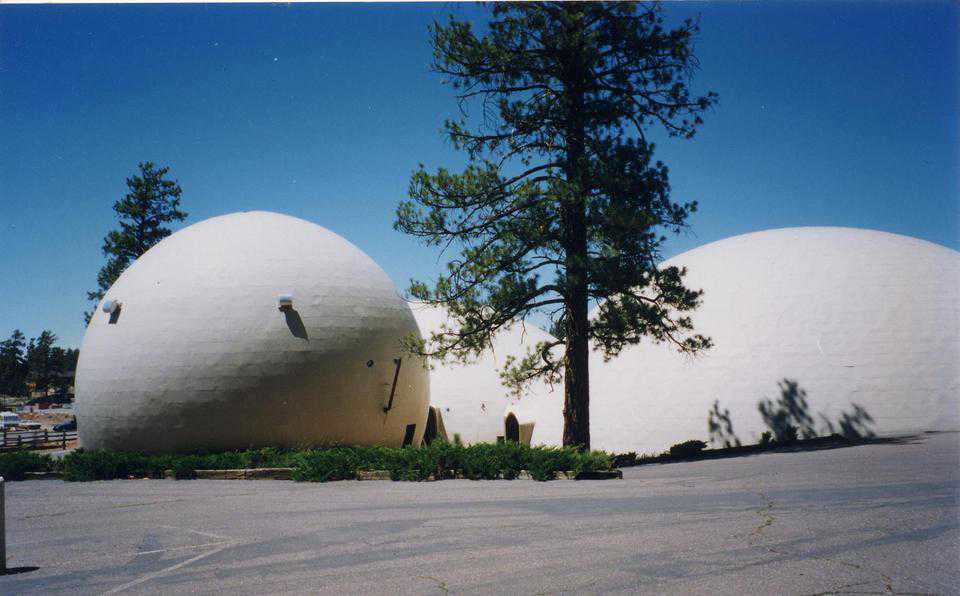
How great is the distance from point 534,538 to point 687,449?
13479mm

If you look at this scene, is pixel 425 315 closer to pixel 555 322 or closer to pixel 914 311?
pixel 555 322

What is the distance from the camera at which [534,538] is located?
642cm

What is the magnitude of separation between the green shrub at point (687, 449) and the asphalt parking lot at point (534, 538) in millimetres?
7097

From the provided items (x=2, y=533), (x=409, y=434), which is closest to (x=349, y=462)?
(x=2, y=533)

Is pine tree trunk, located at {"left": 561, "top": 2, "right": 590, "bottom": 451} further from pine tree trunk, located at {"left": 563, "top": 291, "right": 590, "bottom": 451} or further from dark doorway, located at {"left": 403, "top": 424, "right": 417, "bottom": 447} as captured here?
dark doorway, located at {"left": 403, "top": 424, "right": 417, "bottom": 447}

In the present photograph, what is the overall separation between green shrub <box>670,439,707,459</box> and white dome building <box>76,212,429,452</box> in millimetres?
9042

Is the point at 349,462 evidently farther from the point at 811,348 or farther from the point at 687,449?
the point at 811,348

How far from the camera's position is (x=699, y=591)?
453cm

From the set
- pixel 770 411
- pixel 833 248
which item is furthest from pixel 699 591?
pixel 833 248

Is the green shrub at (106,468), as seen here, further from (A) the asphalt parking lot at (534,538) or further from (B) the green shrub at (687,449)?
(B) the green shrub at (687,449)

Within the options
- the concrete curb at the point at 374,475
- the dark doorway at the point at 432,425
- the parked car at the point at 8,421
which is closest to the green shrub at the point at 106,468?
the concrete curb at the point at 374,475

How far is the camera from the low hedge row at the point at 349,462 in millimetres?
12387

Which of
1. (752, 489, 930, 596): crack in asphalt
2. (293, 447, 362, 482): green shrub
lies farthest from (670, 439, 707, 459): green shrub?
(752, 489, 930, 596): crack in asphalt

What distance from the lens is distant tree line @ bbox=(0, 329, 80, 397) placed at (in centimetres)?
5441
